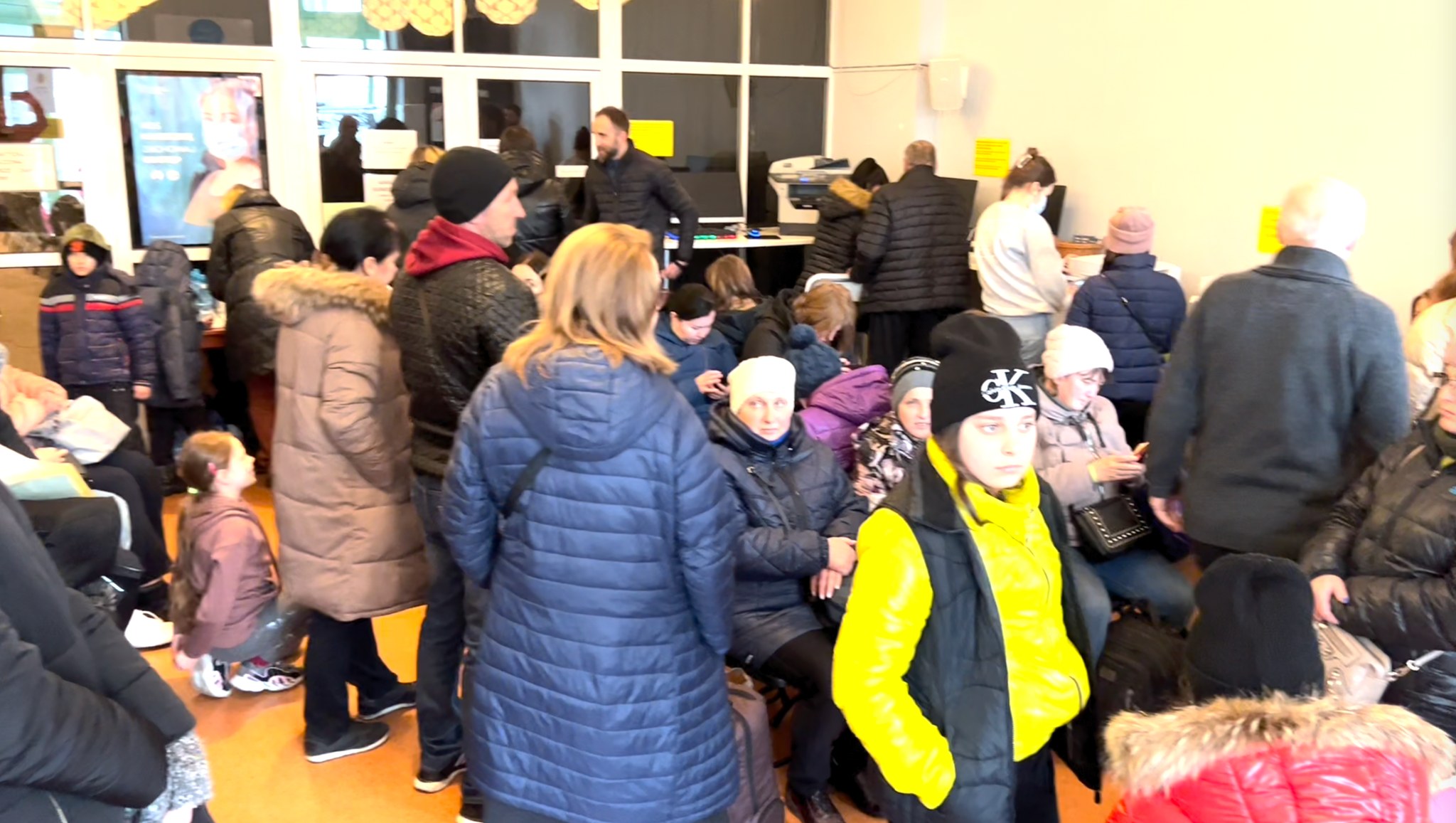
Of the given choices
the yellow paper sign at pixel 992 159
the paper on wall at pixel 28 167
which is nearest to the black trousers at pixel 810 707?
the yellow paper sign at pixel 992 159

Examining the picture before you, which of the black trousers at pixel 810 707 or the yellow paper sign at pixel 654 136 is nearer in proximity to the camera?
the black trousers at pixel 810 707

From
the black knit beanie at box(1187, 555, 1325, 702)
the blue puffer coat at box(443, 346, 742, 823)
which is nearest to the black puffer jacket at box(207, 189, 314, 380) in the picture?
the blue puffer coat at box(443, 346, 742, 823)

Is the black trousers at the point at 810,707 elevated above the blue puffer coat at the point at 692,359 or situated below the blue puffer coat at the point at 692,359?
below

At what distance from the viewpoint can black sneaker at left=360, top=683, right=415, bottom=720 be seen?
3.08 metres

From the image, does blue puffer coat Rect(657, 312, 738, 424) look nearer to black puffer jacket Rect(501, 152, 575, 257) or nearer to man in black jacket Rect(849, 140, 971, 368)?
black puffer jacket Rect(501, 152, 575, 257)

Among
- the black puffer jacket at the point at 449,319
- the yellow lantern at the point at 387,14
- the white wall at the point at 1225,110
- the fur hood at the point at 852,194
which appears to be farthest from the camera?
the yellow lantern at the point at 387,14

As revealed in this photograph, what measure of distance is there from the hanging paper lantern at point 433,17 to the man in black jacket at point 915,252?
261 cm

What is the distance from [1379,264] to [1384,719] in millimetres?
3475

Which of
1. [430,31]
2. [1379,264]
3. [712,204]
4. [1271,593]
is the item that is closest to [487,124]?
[430,31]

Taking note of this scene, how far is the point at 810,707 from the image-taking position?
2.53 metres

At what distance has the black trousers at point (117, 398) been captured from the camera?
14.6 ft

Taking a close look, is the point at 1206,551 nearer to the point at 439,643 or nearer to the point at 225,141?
the point at 439,643

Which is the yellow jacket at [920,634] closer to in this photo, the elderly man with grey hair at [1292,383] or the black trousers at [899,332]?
the elderly man with grey hair at [1292,383]

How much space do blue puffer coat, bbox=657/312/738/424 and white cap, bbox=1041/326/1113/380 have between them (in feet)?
3.69
